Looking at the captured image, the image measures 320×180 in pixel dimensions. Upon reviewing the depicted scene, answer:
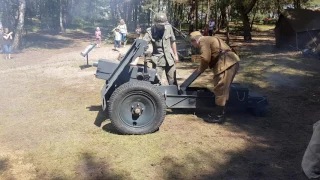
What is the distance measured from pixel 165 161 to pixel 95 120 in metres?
1.97

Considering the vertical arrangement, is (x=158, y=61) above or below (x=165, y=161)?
above

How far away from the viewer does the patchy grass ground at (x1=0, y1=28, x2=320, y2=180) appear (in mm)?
4266

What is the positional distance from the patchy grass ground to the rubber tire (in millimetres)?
115

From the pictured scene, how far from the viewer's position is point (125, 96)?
5.21 metres

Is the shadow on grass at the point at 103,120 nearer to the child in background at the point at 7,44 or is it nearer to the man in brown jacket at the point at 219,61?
the man in brown jacket at the point at 219,61

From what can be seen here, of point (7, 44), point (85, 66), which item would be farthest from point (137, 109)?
point (7, 44)

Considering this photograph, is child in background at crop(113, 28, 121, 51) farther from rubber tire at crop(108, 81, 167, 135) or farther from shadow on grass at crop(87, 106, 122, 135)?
rubber tire at crop(108, 81, 167, 135)

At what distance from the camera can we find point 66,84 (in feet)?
29.6

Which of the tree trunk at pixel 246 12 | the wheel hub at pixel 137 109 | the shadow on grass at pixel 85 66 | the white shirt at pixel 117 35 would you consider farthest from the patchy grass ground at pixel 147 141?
the tree trunk at pixel 246 12

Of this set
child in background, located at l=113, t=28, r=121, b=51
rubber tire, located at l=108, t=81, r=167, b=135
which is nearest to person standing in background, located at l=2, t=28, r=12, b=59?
child in background, located at l=113, t=28, r=121, b=51

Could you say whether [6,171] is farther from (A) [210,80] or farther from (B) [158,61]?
(A) [210,80]

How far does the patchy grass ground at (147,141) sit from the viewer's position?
4266 millimetres

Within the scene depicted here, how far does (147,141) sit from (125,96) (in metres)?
0.69

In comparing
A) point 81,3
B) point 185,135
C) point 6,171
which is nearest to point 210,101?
point 185,135
